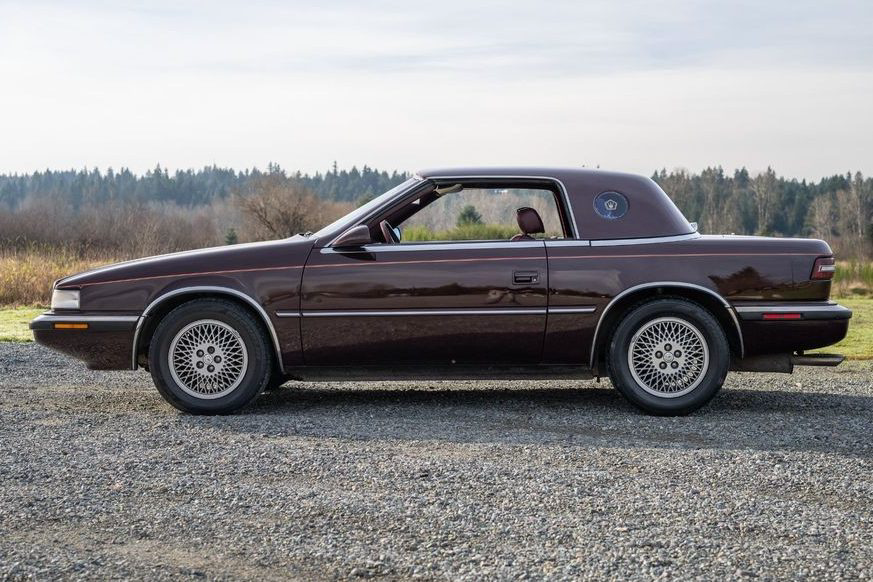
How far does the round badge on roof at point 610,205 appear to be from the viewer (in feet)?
24.6

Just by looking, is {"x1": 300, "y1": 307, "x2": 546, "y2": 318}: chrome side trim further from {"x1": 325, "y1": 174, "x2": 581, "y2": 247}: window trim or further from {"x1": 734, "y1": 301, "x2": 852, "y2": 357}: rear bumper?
{"x1": 734, "y1": 301, "x2": 852, "y2": 357}: rear bumper

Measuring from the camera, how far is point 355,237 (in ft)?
23.8

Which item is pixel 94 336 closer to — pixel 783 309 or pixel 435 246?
pixel 435 246

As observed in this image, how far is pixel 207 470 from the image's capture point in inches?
218

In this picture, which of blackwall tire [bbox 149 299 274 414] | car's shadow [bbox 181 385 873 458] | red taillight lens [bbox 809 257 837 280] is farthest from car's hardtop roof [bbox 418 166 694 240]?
blackwall tire [bbox 149 299 274 414]

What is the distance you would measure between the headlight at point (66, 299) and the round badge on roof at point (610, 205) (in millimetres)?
3782

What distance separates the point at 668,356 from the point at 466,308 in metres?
1.48

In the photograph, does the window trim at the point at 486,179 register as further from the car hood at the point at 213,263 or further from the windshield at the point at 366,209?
the car hood at the point at 213,263

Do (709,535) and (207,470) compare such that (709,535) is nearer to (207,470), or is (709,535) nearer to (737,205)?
(207,470)

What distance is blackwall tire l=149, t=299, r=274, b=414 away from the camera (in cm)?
734

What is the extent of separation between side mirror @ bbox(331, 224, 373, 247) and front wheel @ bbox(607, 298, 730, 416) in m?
1.88

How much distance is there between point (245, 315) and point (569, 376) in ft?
7.68

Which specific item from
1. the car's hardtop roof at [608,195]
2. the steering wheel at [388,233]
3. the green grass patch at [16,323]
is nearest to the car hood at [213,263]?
the steering wheel at [388,233]

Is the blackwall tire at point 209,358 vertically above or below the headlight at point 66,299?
below
